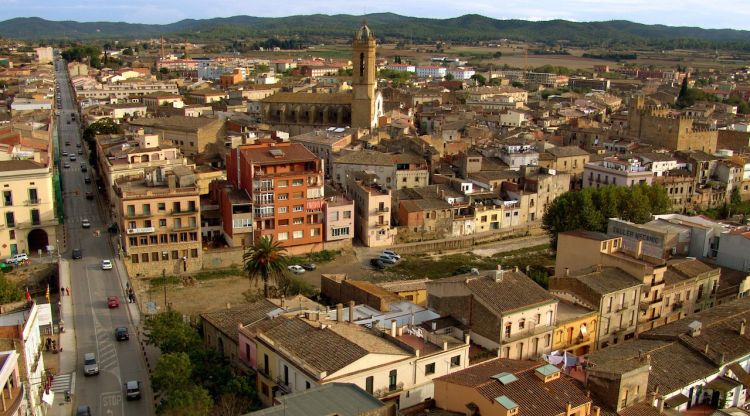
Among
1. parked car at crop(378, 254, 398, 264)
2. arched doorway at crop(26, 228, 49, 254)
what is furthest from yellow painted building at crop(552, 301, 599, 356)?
arched doorway at crop(26, 228, 49, 254)

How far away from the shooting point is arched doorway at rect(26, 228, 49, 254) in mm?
49938

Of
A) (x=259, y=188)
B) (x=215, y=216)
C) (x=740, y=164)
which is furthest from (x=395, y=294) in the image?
(x=740, y=164)

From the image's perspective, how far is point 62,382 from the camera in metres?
31.2

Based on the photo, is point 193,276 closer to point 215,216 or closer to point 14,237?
point 215,216

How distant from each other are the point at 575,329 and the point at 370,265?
22.2 meters

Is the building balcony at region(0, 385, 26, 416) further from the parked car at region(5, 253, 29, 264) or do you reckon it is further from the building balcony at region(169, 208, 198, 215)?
the parked car at region(5, 253, 29, 264)

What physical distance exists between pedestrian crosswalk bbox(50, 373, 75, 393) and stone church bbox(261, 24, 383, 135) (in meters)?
57.3

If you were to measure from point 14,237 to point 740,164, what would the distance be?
6588cm

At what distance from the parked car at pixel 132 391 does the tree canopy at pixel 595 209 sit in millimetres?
32824

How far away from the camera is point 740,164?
2795 inches

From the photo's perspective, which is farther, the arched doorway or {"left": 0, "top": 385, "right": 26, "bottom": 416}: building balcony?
the arched doorway

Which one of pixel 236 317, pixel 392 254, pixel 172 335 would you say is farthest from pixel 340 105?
pixel 172 335

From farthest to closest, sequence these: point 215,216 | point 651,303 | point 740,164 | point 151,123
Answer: point 151,123
point 740,164
point 215,216
point 651,303

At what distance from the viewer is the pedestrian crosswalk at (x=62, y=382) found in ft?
99.9
